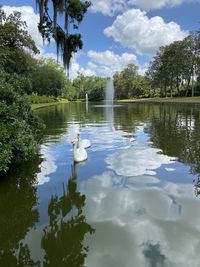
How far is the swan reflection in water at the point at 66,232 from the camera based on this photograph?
4.05 metres

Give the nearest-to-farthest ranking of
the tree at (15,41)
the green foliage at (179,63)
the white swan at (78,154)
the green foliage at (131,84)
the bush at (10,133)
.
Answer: the bush at (10,133) < the white swan at (78,154) < the tree at (15,41) < the green foliage at (179,63) < the green foliage at (131,84)

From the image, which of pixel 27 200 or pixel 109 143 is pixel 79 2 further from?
pixel 27 200

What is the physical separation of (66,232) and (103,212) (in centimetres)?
94

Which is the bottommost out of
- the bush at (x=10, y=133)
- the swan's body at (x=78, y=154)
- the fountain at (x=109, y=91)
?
the swan's body at (x=78, y=154)

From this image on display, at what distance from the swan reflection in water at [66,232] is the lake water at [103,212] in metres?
0.01

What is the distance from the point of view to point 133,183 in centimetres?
709

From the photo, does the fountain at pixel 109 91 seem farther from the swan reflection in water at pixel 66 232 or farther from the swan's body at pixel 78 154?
the swan reflection in water at pixel 66 232

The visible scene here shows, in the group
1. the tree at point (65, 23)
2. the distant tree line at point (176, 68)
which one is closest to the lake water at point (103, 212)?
the tree at point (65, 23)

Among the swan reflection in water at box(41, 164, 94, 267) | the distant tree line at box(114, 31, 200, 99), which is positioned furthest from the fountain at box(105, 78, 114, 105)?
the swan reflection in water at box(41, 164, 94, 267)

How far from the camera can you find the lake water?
162 inches

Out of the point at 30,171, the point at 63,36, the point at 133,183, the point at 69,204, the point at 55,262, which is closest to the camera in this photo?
the point at 55,262

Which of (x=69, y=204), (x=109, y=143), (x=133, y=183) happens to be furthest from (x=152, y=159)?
(x=69, y=204)

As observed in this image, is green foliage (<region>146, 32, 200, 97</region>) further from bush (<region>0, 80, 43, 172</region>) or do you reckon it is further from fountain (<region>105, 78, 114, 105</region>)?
bush (<region>0, 80, 43, 172</region>)

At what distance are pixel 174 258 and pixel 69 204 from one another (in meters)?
2.37
